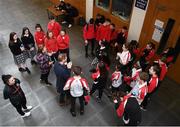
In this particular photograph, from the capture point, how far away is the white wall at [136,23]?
5341 mm

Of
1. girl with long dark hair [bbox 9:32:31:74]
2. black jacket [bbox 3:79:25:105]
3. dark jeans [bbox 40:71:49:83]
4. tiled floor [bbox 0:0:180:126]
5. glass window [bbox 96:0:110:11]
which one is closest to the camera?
black jacket [bbox 3:79:25:105]

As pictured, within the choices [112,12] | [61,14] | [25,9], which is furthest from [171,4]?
[25,9]

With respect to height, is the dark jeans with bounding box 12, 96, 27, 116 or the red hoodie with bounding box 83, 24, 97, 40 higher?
the red hoodie with bounding box 83, 24, 97, 40

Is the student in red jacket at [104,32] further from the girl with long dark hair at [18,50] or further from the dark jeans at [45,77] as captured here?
the girl with long dark hair at [18,50]

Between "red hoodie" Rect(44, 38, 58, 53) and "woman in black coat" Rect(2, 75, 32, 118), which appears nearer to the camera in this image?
"woman in black coat" Rect(2, 75, 32, 118)

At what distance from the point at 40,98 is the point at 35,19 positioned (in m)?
5.29

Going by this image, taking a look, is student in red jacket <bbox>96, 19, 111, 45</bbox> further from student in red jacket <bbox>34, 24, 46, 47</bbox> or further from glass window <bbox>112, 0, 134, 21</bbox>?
student in red jacket <bbox>34, 24, 46, 47</bbox>

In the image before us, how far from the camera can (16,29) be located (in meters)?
7.80

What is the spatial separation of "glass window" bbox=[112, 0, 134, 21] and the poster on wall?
1.24 metres

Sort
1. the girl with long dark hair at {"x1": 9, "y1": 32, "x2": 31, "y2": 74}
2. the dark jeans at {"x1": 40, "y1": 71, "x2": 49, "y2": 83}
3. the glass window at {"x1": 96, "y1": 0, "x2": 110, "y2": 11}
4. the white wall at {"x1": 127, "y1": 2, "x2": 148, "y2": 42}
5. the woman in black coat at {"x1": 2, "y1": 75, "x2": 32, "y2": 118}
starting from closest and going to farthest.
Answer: the woman in black coat at {"x1": 2, "y1": 75, "x2": 32, "y2": 118}, the girl with long dark hair at {"x1": 9, "y1": 32, "x2": 31, "y2": 74}, the dark jeans at {"x1": 40, "y1": 71, "x2": 49, "y2": 83}, the white wall at {"x1": 127, "y1": 2, "x2": 148, "y2": 42}, the glass window at {"x1": 96, "y1": 0, "x2": 110, "y2": 11}

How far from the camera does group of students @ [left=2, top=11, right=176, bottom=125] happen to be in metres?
3.51

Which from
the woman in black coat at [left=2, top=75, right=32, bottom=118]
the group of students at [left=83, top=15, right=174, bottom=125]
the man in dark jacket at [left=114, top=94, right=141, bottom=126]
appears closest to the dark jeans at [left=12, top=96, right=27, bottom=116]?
the woman in black coat at [left=2, top=75, right=32, bottom=118]

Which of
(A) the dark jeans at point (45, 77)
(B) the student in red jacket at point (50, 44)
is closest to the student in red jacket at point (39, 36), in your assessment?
(B) the student in red jacket at point (50, 44)

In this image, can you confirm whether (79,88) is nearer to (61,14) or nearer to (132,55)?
(132,55)
